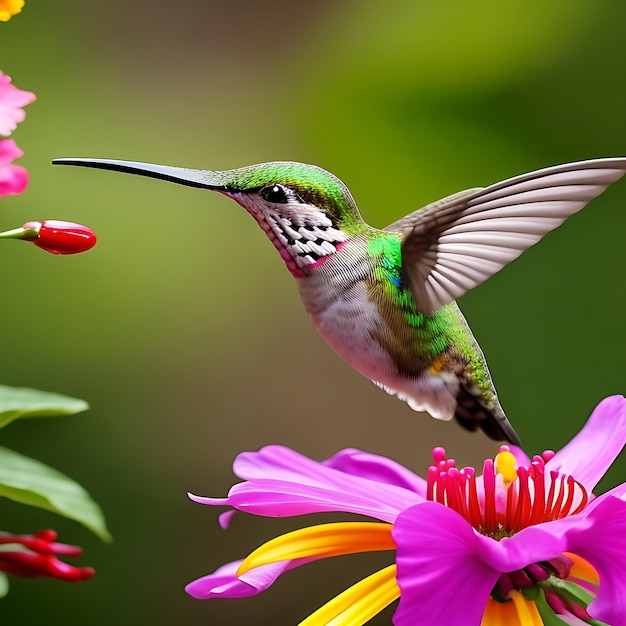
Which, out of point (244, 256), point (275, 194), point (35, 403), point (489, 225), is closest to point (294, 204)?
Result: point (275, 194)

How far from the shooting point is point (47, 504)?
583mm

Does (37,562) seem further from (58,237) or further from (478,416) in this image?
(478,416)

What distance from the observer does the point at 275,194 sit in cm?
58

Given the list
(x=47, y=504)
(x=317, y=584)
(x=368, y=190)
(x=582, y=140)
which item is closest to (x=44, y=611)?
(x=317, y=584)

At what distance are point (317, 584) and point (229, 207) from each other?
0.73 metres

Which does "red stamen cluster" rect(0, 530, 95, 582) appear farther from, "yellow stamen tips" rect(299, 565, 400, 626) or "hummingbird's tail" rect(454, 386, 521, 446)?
"hummingbird's tail" rect(454, 386, 521, 446)

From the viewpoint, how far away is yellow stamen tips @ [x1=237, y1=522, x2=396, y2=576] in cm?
53

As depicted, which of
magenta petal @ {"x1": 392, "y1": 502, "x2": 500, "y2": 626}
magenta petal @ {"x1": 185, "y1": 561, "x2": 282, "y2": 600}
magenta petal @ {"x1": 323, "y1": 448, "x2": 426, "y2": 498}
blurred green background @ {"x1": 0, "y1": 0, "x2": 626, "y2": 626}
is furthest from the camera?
blurred green background @ {"x1": 0, "y1": 0, "x2": 626, "y2": 626}

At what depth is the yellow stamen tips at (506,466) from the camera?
580mm

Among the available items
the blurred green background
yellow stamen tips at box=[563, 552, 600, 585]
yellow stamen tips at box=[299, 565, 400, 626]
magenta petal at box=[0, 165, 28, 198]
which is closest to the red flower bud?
magenta petal at box=[0, 165, 28, 198]

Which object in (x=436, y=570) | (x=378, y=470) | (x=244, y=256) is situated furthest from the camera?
(x=244, y=256)

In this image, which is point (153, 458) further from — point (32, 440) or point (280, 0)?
point (280, 0)

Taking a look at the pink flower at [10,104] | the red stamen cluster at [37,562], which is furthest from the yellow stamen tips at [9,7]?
the red stamen cluster at [37,562]

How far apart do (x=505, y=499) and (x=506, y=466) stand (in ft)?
0.07
